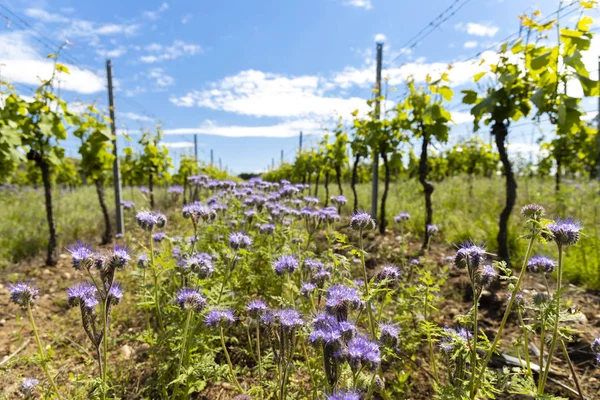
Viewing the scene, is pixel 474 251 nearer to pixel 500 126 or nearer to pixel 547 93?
pixel 547 93

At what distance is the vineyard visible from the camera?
75.3 inches

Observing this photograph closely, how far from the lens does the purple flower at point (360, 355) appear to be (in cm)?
153

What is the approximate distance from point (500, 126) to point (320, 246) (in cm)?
373

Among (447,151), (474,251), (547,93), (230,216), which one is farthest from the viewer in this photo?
(447,151)

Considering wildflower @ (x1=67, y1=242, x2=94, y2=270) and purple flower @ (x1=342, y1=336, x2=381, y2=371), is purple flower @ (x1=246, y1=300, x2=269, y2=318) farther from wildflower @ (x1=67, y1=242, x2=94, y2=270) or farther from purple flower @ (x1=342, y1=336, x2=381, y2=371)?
wildflower @ (x1=67, y1=242, x2=94, y2=270)

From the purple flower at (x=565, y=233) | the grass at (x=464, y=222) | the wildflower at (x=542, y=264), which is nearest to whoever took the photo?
the purple flower at (x=565, y=233)

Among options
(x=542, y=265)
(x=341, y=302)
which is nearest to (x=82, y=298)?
(x=341, y=302)

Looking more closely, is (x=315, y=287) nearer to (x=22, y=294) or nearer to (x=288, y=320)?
(x=288, y=320)

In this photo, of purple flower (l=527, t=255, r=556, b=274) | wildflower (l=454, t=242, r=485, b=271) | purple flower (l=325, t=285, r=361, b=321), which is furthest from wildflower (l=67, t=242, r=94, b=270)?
purple flower (l=527, t=255, r=556, b=274)

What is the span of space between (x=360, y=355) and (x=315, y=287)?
899 millimetres

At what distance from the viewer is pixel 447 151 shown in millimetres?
23453

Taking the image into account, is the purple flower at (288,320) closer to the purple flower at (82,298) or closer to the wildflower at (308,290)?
the wildflower at (308,290)

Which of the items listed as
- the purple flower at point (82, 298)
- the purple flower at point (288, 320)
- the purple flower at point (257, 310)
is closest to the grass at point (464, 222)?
the purple flower at point (257, 310)

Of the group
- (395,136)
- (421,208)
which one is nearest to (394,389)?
(395,136)
